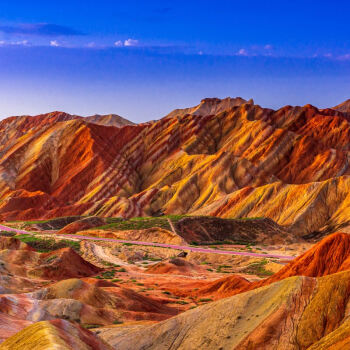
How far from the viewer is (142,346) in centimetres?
1867

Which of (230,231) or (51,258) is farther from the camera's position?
(230,231)

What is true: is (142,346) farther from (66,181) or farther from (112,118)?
(112,118)

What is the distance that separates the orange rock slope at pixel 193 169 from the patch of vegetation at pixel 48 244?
37.1 meters

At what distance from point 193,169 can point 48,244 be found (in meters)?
61.0

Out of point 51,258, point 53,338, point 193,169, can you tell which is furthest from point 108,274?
point 193,169

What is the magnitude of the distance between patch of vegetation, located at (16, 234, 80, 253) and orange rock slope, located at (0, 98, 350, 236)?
37.1m

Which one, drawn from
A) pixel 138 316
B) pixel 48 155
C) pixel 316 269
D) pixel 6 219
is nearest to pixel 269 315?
pixel 316 269

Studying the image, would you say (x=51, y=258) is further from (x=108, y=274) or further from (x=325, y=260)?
(x=325, y=260)

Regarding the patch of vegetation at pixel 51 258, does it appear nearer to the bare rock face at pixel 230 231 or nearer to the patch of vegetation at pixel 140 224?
the bare rock face at pixel 230 231

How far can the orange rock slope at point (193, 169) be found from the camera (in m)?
89.6

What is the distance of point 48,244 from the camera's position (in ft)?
197

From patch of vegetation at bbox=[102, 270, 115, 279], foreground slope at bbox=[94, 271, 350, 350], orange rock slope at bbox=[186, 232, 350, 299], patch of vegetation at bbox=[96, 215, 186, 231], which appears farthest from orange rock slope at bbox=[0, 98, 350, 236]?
foreground slope at bbox=[94, 271, 350, 350]

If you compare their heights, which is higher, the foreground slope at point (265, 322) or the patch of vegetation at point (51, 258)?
the foreground slope at point (265, 322)

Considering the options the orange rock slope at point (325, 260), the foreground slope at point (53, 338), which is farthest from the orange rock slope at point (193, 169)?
the foreground slope at point (53, 338)
